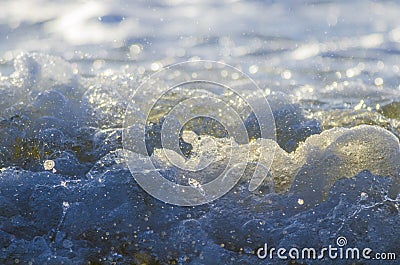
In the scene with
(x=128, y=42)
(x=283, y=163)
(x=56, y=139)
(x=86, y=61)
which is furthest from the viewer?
(x=128, y=42)

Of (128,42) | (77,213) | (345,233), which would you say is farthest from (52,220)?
(128,42)

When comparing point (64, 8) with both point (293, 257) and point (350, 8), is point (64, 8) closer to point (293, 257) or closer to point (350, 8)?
point (350, 8)

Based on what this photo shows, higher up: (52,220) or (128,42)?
(128,42)

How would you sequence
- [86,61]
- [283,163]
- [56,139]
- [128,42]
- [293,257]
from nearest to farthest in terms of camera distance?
[293,257]
[283,163]
[56,139]
[86,61]
[128,42]

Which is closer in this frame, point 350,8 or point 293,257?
point 293,257

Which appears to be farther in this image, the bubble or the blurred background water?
the bubble

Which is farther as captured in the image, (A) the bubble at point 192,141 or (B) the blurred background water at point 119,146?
(A) the bubble at point 192,141

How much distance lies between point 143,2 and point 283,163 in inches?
207

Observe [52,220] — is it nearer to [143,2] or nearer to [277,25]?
[277,25]

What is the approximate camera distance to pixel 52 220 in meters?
2.62

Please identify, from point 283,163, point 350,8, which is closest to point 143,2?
Answer: point 350,8

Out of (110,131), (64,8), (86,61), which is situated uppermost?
(64,8)

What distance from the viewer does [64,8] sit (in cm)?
794

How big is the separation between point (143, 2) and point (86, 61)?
157cm
